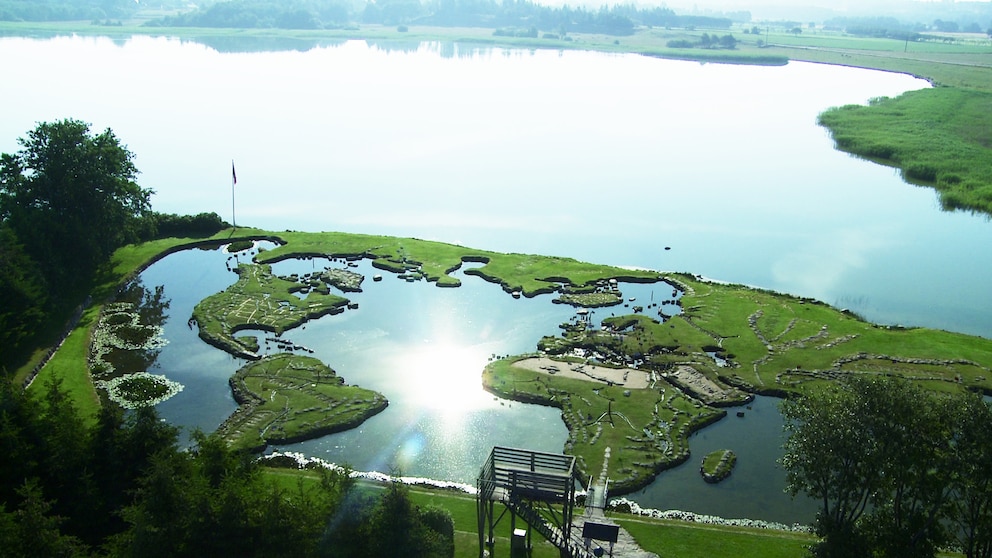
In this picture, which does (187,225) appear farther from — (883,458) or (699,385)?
(883,458)

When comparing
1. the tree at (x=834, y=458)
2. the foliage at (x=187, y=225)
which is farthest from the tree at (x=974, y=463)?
the foliage at (x=187, y=225)

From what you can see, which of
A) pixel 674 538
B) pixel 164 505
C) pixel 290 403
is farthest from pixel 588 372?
pixel 164 505

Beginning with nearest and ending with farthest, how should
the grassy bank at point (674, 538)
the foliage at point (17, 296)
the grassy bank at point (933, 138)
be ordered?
the grassy bank at point (674, 538) → the foliage at point (17, 296) → the grassy bank at point (933, 138)

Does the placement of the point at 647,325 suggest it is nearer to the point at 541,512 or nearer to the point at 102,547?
the point at 541,512

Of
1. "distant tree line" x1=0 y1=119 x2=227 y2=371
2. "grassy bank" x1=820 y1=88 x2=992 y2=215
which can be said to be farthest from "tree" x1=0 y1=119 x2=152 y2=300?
"grassy bank" x1=820 y1=88 x2=992 y2=215

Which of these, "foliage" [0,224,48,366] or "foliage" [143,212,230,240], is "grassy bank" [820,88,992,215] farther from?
"foliage" [0,224,48,366]

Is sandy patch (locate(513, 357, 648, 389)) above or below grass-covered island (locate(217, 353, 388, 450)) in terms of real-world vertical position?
above

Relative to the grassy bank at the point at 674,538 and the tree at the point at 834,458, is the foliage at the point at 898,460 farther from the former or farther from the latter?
the grassy bank at the point at 674,538
